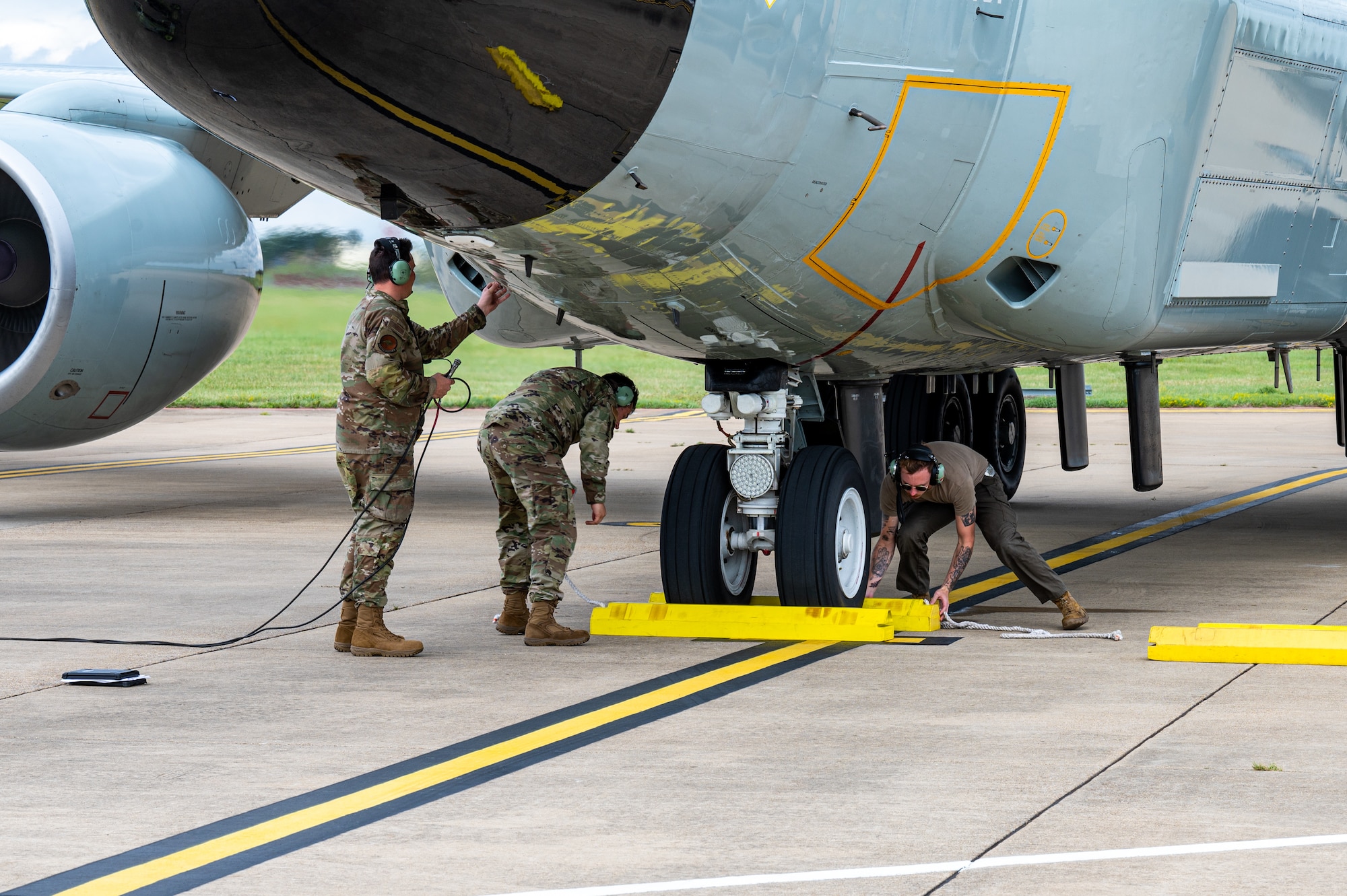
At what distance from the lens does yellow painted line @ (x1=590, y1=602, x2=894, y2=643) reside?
7625 millimetres

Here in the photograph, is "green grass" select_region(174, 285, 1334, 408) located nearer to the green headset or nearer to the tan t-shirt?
the tan t-shirt

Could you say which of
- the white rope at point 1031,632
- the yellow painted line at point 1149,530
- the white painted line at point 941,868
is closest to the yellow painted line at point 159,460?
the yellow painted line at point 1149,530

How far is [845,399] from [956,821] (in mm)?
4529

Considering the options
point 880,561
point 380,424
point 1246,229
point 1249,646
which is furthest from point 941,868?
point 1246,229

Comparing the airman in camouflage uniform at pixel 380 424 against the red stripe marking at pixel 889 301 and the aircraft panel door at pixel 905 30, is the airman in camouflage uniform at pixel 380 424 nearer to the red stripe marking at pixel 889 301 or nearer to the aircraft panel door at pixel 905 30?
the red stripe marking at pixel 889 301

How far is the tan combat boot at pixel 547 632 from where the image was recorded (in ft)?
25.2

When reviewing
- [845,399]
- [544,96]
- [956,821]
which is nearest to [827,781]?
[956,821]

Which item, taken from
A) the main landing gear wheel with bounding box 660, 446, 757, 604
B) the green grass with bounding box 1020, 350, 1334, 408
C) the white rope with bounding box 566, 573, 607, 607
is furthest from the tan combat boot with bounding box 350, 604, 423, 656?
the green grass with bounding box 1020, 350, 1334, 408

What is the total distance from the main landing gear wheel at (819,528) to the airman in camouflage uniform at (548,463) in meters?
0.81

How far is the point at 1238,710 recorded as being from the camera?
613 cm

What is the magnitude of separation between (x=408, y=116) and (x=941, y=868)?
9.99 feet

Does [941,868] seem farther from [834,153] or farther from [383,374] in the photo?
[383,374]

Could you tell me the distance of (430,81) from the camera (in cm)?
564

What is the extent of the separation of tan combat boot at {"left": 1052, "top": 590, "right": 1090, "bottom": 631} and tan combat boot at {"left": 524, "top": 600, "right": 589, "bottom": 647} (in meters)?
2.21
